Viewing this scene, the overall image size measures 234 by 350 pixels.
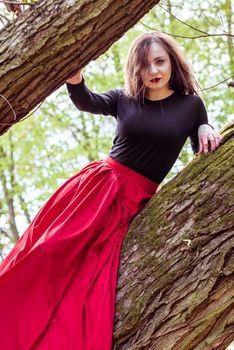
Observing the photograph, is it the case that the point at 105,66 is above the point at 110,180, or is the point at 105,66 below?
above

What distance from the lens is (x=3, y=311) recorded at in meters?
2.26

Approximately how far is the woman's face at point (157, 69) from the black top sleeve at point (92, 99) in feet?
0.71

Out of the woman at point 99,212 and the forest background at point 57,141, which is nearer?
the woman at point 99,212

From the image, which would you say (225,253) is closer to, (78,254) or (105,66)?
(78,254)

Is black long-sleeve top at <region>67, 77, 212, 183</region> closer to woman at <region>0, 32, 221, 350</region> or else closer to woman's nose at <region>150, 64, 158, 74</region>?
woman at <region>0, 32, 221, 350</region>

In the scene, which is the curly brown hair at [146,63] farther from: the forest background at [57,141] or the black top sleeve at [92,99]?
the forest background at [57,141]

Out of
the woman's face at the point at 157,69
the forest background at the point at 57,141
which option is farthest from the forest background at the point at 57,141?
the woman's face at the point at 157,69

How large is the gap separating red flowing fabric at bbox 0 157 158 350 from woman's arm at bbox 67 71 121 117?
42 centimetres

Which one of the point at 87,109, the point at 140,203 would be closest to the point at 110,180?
the point at 140,203

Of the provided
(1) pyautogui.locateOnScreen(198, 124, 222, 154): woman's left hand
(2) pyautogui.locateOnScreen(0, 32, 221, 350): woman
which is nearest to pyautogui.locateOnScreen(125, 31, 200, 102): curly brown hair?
(2) pyautogui.locateOnScreen(0, 32, 221, 350): woman

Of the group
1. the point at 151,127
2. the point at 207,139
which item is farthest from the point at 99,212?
the point at 207,139

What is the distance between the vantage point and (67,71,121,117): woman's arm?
8.05 ft

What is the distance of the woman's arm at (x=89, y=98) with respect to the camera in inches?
96.7

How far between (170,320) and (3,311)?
2.36ft
